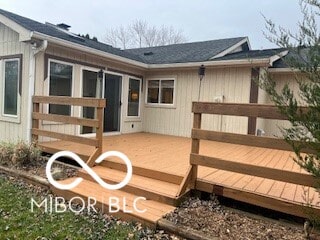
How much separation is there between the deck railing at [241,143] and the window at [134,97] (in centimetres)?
555

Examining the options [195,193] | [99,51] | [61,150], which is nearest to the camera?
[195,193]

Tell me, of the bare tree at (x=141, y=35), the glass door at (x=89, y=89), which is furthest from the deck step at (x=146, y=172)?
the bare tree at (x=141, y=35)

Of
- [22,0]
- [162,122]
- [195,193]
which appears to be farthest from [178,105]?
[22,0]

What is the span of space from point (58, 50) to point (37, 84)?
39.7 inches

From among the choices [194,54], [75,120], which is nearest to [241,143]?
[75,120]

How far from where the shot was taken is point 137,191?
12.6 ft

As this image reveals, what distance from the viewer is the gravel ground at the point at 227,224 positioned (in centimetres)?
290

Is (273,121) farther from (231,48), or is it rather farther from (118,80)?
(118,80)

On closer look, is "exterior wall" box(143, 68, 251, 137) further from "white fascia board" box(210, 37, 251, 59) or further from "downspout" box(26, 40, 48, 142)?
"downspout" box(26, 40, 48, 142)

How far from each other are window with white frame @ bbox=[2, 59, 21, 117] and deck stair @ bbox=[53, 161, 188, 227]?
323cm

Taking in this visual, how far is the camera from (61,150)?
5414mm

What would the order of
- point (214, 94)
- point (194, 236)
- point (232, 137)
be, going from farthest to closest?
point (214, 94), point (232, 137), point (194, 236)

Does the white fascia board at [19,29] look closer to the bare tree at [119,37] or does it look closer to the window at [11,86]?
the window at [11,86]

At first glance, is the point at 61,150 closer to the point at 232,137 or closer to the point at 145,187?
the point at 145,187
